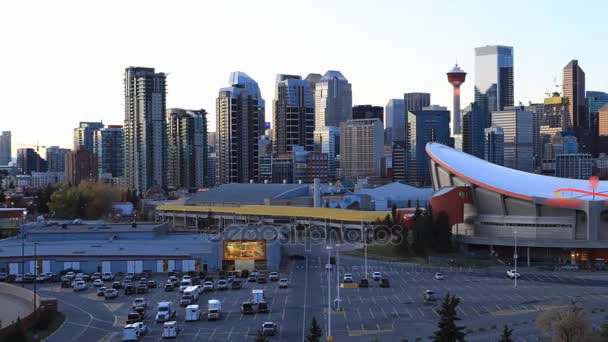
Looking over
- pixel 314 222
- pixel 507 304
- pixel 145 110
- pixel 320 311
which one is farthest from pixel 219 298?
pixel 145 110

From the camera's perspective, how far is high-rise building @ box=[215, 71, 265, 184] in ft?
576

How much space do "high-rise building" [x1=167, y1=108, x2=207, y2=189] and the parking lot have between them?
147943mm

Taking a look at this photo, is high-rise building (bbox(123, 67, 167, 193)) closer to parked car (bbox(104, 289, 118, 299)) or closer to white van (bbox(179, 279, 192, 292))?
white van (bbox(179, 279, 192, 292))

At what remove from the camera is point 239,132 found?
6973 inches

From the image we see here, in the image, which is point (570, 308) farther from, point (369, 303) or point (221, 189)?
point (221, 189)

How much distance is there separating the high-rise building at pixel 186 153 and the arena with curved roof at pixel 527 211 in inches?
5406

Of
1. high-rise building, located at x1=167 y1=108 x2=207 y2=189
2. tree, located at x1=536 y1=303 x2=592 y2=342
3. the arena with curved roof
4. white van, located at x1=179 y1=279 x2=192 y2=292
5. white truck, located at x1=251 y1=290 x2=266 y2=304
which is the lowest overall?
white van, located at x1=179 y1=279 x2=192 y2=292

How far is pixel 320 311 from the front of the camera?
35.0 meters

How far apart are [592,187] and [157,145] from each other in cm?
12035

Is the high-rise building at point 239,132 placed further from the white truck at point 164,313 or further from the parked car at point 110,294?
the white truck at point 164,313

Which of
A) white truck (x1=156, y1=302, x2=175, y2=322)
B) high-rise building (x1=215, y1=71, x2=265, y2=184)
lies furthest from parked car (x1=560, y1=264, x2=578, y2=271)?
high-rise building (x1=215, y1=71, x2=265, y2=184)

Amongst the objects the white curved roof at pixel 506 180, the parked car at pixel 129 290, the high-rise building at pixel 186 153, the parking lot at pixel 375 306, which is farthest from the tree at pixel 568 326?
the high-rise building at pixel 186 153

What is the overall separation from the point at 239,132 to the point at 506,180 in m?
121

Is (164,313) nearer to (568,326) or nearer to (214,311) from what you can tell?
(214,311)
